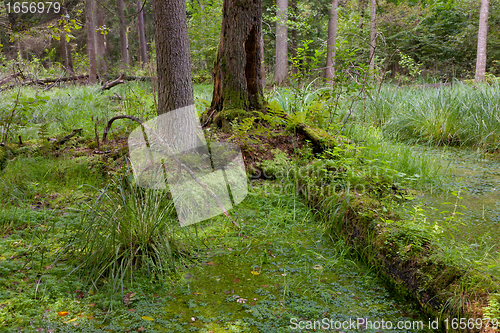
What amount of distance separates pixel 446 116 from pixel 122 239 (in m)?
5.82

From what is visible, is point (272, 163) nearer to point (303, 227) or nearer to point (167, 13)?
point (303, 227)

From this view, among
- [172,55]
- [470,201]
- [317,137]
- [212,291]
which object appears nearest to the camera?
[212,291]

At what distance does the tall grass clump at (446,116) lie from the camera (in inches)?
217

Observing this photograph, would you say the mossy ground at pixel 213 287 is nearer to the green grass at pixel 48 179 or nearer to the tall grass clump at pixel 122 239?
the tall grass clump at pixel 122 239

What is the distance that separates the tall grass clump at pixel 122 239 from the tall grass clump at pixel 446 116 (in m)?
4.58

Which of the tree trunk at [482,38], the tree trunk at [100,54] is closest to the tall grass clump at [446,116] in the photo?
the tree trunk at [482,38]

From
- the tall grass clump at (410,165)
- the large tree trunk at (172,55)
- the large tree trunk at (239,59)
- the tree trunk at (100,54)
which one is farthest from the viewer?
the tree trunk at (100,54)

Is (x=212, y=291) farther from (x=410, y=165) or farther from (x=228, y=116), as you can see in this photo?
(x=410, y=165)

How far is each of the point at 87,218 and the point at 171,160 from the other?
129 centimetres

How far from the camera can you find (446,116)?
592cm

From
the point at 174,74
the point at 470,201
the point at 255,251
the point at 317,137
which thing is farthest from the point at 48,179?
the point at 470,201

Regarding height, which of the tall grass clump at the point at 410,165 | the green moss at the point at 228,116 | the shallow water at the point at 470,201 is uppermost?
the green moss at the point at 228,116

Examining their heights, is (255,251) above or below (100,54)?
below

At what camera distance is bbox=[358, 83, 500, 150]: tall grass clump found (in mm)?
5512
